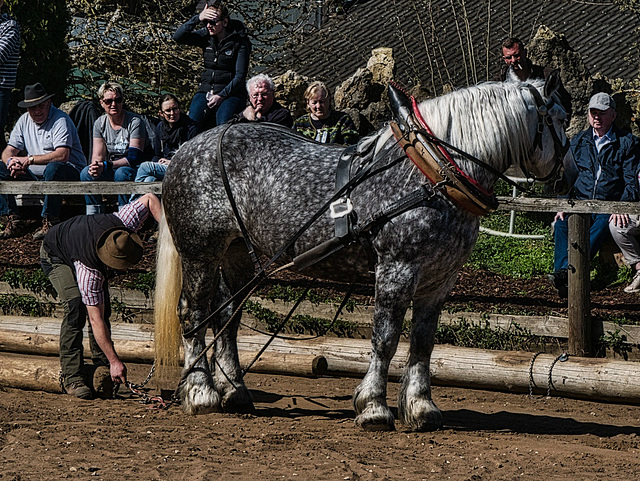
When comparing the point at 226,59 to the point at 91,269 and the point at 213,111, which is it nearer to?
the point at 213,111

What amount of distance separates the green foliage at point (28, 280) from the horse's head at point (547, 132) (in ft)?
18.5

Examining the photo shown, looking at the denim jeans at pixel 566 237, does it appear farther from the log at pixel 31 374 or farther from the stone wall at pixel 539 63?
the log at pixel 31 374

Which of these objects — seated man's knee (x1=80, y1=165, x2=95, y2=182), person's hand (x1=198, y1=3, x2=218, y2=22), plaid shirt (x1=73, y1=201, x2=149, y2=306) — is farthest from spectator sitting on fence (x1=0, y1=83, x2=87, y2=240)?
plaid shirt (x1=73, y1=201, x2=149, y2=306)

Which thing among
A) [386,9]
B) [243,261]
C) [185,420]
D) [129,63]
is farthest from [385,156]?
[386,9]

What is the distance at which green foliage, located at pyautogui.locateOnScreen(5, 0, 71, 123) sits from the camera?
12039mm

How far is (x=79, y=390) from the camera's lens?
682 centimetres

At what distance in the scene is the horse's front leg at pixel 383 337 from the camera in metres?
5.61

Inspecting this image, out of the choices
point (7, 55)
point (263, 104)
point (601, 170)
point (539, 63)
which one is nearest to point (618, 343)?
point (601, 170)

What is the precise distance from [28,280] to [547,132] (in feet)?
19.7

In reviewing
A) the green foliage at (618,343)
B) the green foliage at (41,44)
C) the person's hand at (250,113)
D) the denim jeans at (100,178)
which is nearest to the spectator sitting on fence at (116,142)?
the denim jeans at (100,178)

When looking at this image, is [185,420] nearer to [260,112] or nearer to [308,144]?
[308,144]

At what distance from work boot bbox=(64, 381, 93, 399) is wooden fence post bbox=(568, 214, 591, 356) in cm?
372

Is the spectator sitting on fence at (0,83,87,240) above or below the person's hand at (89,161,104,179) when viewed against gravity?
above

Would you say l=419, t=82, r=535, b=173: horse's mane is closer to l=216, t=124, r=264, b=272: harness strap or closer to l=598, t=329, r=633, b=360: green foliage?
l=216, t=124, r=264, b=272: harness strap
